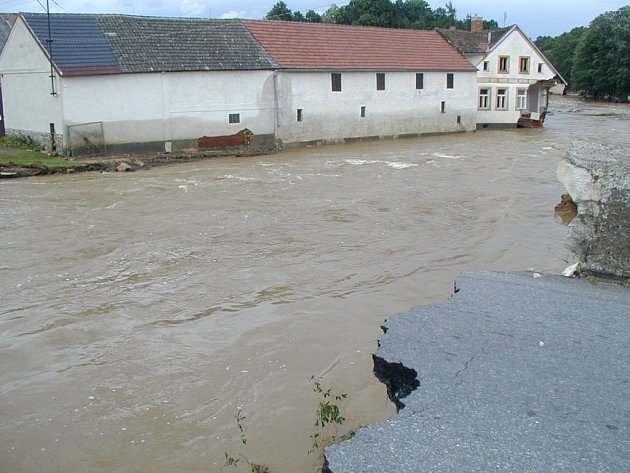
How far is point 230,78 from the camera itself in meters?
27.9

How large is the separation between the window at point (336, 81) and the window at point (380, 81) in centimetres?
256

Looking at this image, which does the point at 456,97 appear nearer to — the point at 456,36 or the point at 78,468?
the point at 456,36

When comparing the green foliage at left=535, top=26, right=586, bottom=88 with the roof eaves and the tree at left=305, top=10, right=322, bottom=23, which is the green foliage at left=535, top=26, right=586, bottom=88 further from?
the roof eaves

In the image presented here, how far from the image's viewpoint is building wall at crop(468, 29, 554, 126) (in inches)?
1551

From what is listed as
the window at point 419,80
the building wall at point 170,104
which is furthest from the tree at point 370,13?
the building wall at point 170,104

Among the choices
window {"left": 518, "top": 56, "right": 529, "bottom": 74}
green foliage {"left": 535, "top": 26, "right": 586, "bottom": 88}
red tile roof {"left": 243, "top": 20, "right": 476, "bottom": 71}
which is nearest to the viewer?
red tile roof {"left": 243, "top": 20, "right": 476, "bottom": 71}

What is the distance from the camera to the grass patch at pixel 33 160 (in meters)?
22.5

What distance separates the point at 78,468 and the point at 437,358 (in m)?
3.26

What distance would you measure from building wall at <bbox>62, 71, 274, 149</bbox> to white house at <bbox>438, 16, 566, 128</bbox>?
1621 cm

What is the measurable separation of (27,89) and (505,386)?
1037 inches

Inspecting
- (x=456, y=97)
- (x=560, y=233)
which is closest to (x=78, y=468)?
(x=560, y=233)

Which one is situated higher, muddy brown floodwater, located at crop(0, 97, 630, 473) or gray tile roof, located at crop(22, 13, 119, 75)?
gray tile roof, located at crop(22, 13, 119, 75)

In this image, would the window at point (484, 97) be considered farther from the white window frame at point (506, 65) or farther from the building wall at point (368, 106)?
the building wall at point (368, 106)

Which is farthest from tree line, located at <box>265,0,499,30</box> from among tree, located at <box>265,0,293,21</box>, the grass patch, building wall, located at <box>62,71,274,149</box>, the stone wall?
the stone wall
